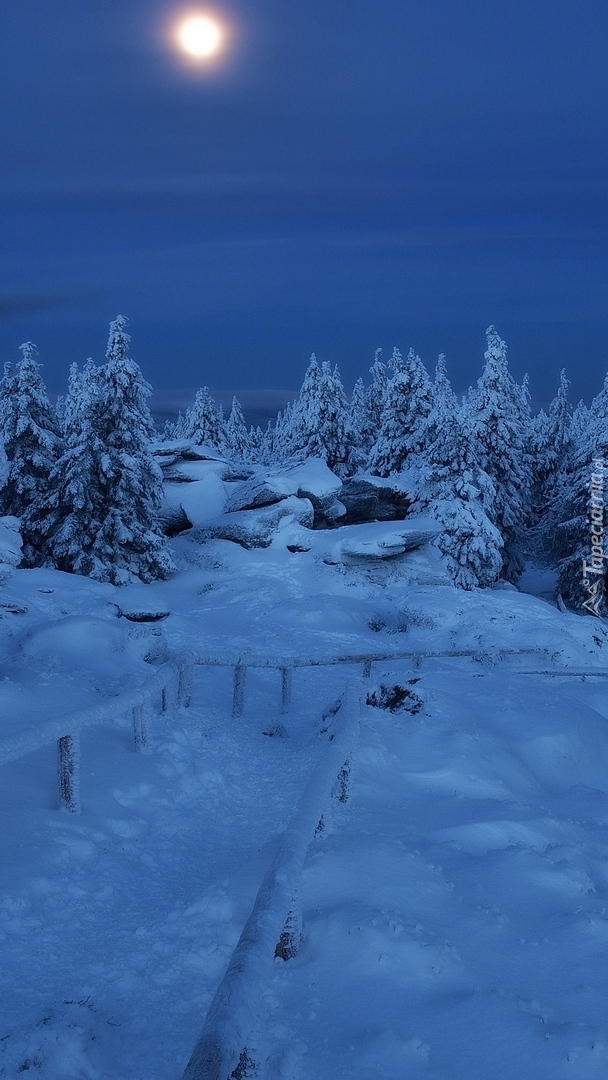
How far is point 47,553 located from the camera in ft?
89.9

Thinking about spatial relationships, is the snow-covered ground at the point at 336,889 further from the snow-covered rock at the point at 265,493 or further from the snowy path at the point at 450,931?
the snow-covered rock at the point at 265,493

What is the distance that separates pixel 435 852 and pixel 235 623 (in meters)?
17.7

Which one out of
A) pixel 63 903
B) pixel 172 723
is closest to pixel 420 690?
pixel 172 723

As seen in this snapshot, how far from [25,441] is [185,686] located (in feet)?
75.8

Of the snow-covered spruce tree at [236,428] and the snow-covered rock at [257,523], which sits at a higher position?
the snow-covered spruce tree at [236,428]

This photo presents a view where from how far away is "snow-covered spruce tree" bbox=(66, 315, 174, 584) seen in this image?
26.6 m

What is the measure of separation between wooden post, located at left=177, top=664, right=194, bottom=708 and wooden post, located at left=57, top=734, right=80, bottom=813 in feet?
12.7

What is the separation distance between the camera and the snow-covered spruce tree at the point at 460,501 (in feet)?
105

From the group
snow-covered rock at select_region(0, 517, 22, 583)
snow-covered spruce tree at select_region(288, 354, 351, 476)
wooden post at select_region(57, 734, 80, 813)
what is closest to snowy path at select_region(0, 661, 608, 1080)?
wooden post at select_region(57, 734, 80, 813)

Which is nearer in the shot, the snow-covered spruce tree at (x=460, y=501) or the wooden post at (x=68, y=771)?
the wooden post at (x=68, y=771)

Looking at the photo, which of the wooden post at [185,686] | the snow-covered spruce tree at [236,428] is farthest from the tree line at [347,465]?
the snow-covered spruce tree at [236,428]

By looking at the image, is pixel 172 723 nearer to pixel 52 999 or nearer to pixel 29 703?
pixel 29 703

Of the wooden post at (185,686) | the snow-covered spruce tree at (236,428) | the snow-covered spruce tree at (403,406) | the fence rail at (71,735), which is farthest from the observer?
the snow-covered spruce tree at (236,428)

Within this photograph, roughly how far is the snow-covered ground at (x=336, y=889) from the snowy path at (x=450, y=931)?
0.05 feet
